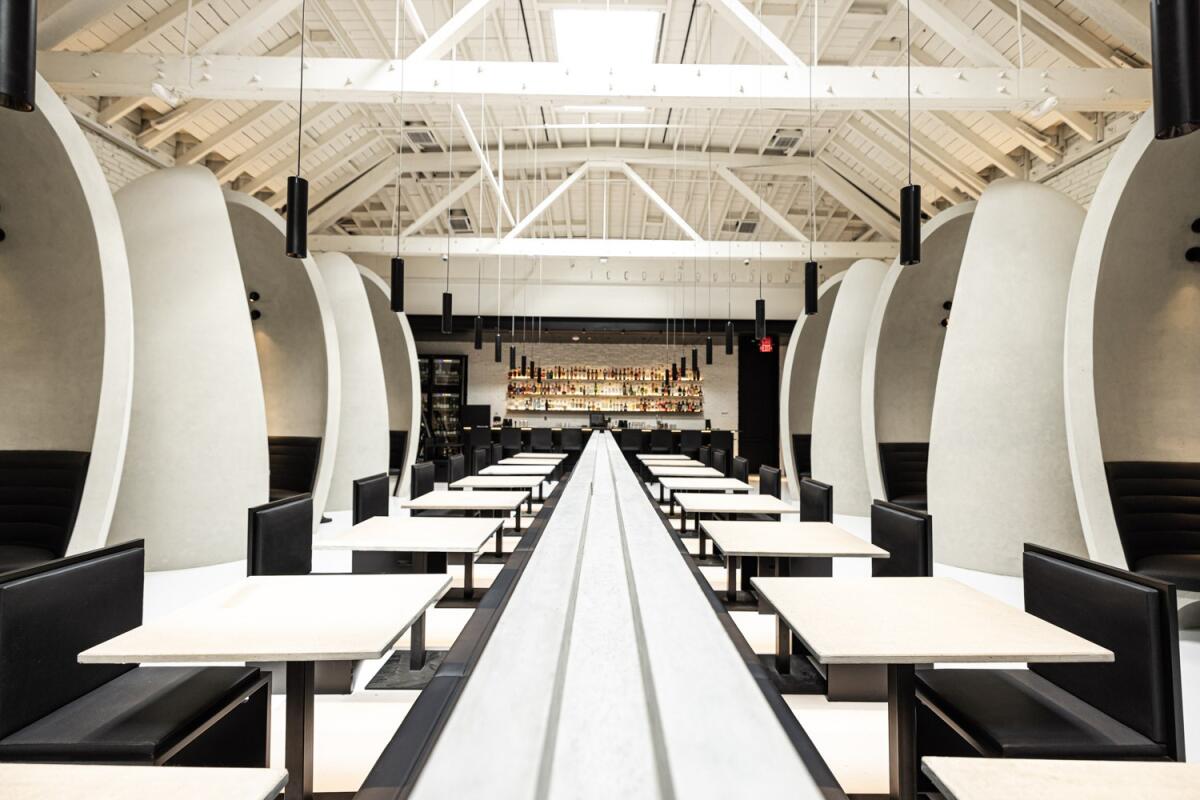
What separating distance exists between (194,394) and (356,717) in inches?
140

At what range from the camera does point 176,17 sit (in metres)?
7.34

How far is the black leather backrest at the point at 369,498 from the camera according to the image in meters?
3.91

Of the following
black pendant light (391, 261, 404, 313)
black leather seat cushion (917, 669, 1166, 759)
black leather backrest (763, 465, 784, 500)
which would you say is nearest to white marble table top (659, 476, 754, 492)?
black leather backrest (763, 465, 784, 500)

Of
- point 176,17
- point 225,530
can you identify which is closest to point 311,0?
point 176,17

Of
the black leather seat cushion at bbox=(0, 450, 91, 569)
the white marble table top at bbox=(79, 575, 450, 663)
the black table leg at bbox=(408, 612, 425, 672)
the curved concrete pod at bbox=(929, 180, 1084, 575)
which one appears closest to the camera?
the white marble table top at bbox=(79, 575, 450, 663)

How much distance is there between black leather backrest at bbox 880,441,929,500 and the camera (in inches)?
280

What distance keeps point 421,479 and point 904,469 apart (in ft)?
16.1

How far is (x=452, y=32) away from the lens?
593 centimetres

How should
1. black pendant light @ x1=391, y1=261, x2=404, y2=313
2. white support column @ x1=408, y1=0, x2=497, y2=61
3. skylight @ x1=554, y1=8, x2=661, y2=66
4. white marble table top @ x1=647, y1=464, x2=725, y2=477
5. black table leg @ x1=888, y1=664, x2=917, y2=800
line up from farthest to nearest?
1. skylight @ x1=554, y1=8, x2=661, y2=66
2. black pendant light @ x1=391, y1=261, x2=404, y2=313
3. white marble table top @ x1=647, y1=464, x2=725, y2=477
4. white support column @ x1=408, y1=0, x2=497, y2=61
5. black table leg @ x1=888, y1=664, x2=917, y2=800

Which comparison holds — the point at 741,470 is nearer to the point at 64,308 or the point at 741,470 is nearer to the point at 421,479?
the point at 421,479

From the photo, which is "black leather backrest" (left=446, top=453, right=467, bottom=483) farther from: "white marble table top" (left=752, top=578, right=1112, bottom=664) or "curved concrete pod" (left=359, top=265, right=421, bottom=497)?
"white marble table top" (left=752, top=578, right=1112, bottom=664)

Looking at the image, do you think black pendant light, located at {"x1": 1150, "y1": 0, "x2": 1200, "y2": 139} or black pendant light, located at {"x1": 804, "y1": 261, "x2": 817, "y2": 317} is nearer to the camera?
black pendant light, located at {"x1": 1150, "y1": 0, "x2": 1200, "y2": 139}

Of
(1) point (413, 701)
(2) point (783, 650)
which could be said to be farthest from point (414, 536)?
(2) point (783, 650)

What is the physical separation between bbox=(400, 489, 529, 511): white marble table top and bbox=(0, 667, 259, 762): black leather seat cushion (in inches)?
68.8
